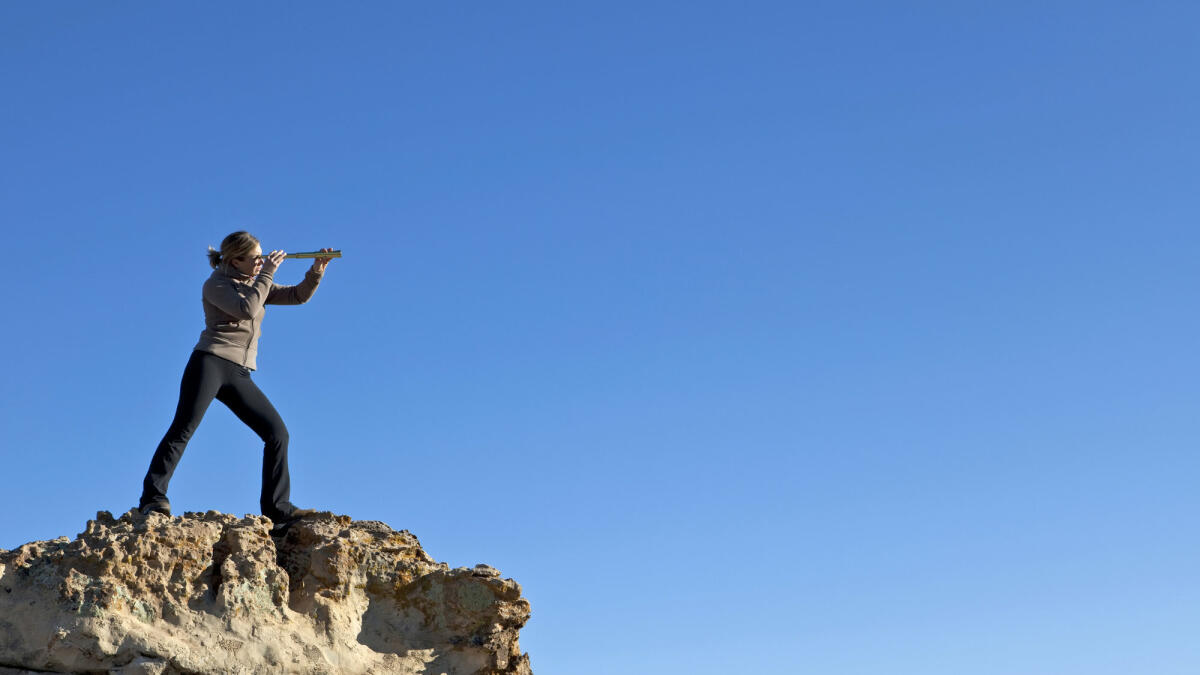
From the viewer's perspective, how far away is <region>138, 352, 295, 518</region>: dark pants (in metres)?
9.30

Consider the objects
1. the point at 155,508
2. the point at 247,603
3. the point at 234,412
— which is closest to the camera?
the point at 247,603

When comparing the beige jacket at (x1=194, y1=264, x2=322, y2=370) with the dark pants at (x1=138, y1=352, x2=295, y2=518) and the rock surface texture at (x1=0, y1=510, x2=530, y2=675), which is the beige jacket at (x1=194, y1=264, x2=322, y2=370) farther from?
the rock surface texture at (x1=0, y1=510, x2=530, y2=675)

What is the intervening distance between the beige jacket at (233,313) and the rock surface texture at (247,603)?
46.8 inches

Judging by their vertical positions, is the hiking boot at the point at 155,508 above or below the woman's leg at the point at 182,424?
below

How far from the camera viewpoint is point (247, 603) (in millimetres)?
8641

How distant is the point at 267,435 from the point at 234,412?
0.96 ft

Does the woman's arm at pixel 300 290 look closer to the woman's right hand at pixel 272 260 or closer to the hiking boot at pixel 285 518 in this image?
the woman's right hand at pixel 272 260

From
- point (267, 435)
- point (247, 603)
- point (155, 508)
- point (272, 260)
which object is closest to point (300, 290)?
point (272, 260)

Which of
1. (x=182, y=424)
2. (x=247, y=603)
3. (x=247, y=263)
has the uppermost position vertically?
(x=247, y=263)

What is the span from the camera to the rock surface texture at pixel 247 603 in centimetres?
812

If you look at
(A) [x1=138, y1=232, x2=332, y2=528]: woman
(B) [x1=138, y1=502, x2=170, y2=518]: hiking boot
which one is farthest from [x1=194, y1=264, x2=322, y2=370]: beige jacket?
(B) [x1=138, y1=502, x2=170, y2=518]: hiking boot

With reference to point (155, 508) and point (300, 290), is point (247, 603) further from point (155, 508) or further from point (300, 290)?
point (300, 290)

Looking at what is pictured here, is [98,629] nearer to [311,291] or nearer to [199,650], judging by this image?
[199,650]

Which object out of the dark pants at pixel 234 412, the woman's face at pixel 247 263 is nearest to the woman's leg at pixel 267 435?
the dark pants at pixel 234 412
